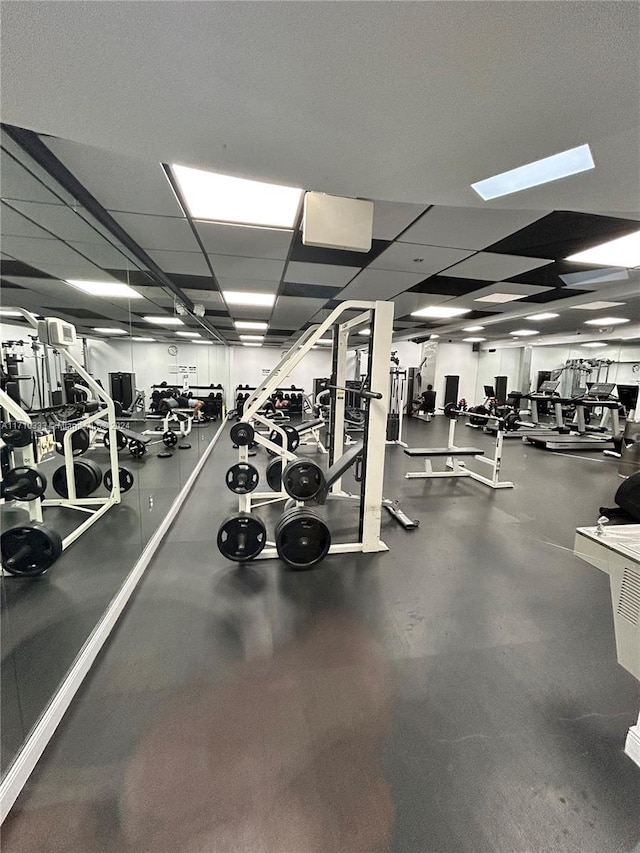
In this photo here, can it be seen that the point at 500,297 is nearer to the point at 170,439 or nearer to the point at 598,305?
the point at 598,305

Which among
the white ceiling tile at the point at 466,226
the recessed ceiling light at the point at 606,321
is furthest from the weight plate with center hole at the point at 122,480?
the recessed ceiling light at the point at 606,321

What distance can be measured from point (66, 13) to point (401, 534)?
132 inches

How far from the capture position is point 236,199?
2.05 m

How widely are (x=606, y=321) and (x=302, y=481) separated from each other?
701 centimetres

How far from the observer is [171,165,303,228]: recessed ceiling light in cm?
185

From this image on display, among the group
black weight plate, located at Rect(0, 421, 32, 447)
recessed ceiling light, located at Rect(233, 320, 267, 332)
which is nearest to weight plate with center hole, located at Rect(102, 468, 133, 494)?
black weight plate, located at Rect(0, 421, 32, 447)

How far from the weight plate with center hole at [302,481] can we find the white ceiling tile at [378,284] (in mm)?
2135

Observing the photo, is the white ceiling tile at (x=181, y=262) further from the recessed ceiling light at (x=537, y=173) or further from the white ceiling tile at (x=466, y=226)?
the recessed ceiling light at (x=537, y=173)

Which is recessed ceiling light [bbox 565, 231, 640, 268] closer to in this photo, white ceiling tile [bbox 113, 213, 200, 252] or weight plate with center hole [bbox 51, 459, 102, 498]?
white ceiling tile [bbox 113, 213, 200, 252]

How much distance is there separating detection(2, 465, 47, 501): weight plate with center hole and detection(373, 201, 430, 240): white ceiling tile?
97.5 inches

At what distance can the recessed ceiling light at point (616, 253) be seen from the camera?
2734mm

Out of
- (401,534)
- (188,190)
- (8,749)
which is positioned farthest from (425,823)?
(188,190)

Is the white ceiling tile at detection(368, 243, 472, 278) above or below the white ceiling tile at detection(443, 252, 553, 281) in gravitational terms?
below

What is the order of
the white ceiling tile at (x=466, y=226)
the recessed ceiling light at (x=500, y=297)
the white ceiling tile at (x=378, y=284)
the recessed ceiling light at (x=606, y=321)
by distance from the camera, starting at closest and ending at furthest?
the white ceiling tile at (x=466, y=226), the white ceiling tile at (x=378, y=284), the recessed ceiling light at (x=500, y=297), the recessed ceiling light at (x=606, y=321)
